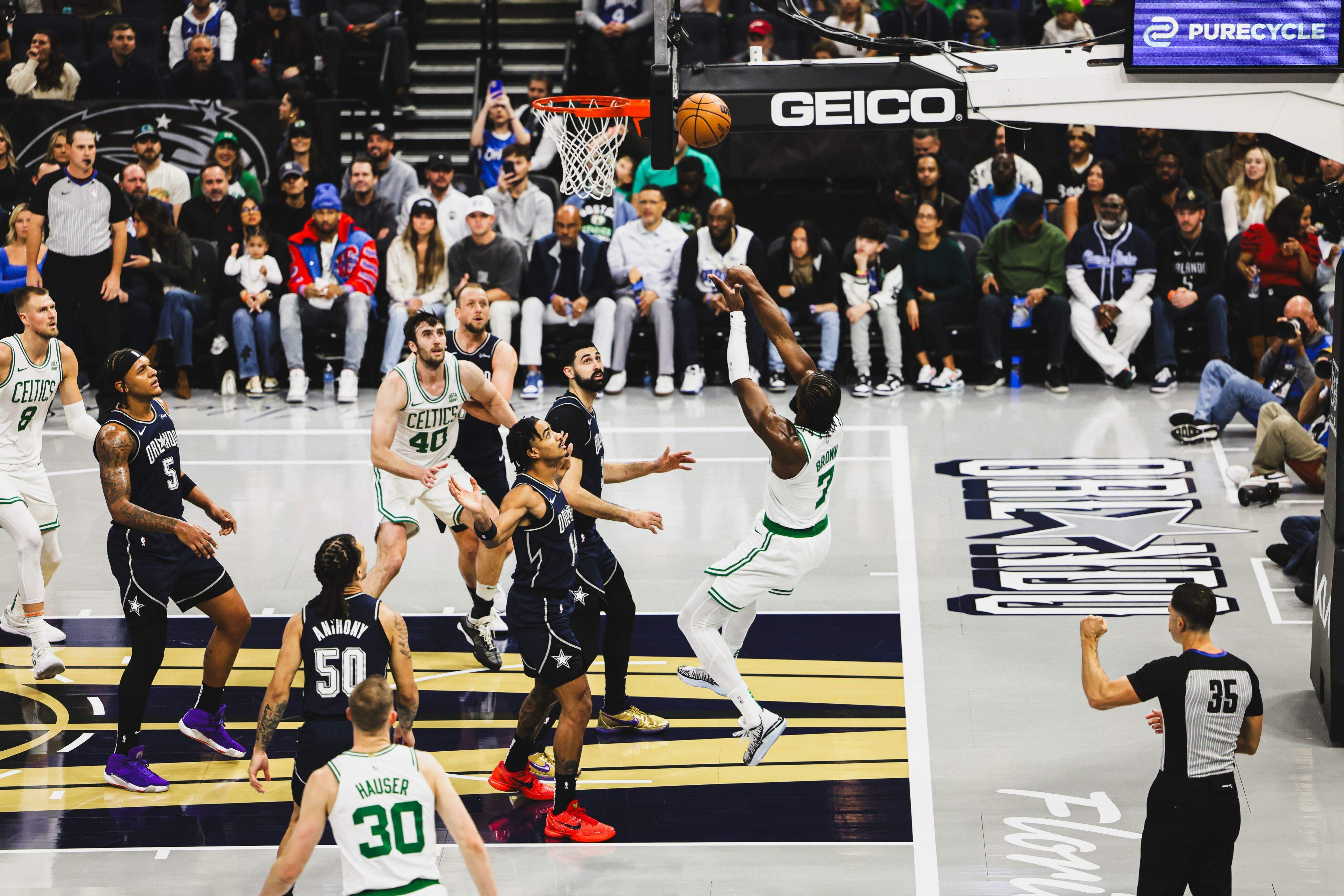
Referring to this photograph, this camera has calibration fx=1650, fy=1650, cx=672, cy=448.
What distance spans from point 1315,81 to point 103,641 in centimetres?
748

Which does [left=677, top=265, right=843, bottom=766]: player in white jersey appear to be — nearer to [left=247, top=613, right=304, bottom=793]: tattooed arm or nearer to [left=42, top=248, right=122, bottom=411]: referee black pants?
[left=247, top=613, right=304, bottom=793]: tattooed arm

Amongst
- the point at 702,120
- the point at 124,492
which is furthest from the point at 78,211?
the point at 702,120

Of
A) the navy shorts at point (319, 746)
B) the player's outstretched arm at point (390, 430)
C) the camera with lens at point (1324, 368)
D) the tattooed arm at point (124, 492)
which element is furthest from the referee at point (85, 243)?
the camera with lens at point (1324, 368)

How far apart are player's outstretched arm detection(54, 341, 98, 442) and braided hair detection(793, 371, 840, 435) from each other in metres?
4.09

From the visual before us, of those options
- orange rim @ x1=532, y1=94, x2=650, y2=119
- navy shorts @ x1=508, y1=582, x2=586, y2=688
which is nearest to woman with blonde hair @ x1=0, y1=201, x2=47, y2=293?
orange rim @ x1=532, y1=94, x2=650, y2=119

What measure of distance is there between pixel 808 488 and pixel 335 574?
2564 millimetres

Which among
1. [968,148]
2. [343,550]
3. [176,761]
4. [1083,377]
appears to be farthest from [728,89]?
[968,148]

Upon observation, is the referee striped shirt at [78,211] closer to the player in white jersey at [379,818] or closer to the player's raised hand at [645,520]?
the player's raised hand at [645,520]

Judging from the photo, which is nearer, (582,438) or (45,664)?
(582,438)

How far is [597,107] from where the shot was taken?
10.9 metres

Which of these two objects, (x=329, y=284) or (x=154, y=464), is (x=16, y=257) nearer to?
(x=329, y=284)

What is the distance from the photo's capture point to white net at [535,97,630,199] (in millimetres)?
11391

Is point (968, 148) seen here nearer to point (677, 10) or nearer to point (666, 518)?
point (666, 518)

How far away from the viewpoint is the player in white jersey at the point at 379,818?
18.1ft
